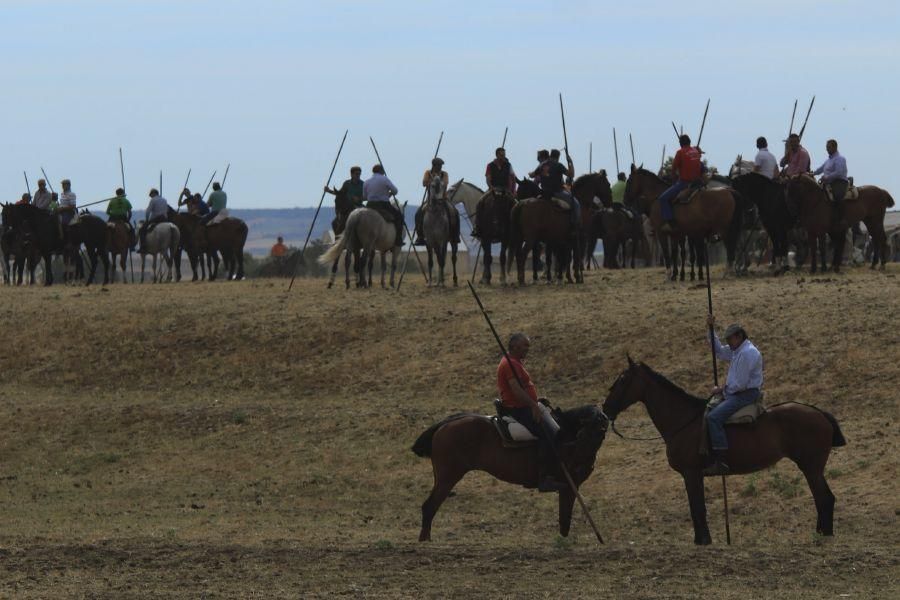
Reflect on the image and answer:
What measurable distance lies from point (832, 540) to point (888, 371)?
321 inches

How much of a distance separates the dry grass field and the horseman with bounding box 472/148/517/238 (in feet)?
7.35

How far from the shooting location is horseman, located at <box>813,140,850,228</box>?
35.0 m

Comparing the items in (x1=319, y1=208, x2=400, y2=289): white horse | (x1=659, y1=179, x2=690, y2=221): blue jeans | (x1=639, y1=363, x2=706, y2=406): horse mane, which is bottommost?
(x1=639, y1=363, x2=706, y2=406): horse mane

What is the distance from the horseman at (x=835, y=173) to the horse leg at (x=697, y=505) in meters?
17.6

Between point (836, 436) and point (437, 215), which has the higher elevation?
point (437, 215)

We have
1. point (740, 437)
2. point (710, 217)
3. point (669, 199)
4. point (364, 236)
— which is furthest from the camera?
point (364, 236)

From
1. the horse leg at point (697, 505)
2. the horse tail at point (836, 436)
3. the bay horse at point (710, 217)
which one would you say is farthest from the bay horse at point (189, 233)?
the horse tail at point (836, 436)

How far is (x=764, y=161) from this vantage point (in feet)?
117

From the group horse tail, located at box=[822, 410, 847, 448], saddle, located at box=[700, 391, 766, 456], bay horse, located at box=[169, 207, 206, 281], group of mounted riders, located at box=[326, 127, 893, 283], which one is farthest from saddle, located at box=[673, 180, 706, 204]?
bay horse, located at box=[169, 207, 206, 281]

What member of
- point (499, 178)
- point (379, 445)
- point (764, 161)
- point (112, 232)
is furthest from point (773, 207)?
point (112, 232)

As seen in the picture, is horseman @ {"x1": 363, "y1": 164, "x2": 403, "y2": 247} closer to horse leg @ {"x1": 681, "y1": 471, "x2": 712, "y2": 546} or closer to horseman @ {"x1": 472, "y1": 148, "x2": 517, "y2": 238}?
horseman @ {"x1": 472, "y1": 148, "x2": 517, "y2": 238}

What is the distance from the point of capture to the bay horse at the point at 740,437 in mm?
18203

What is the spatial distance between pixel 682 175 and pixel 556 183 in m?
2.44

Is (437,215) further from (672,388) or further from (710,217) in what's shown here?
(672,388)
